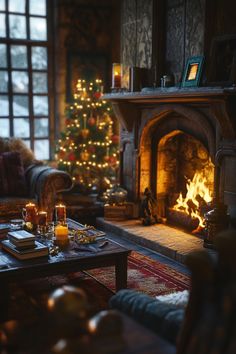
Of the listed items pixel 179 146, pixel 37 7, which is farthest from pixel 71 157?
pixel 37 7

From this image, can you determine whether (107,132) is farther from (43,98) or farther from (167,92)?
(167,92)

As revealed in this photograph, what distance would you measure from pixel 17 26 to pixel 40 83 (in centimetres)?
79

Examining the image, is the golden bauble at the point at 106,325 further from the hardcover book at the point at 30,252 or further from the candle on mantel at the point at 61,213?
the candle on mantel at the point at 61,213

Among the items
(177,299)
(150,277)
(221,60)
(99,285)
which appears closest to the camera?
(177,299)

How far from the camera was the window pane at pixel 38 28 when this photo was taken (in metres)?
6.42

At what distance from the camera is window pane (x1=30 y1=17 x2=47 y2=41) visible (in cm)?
642

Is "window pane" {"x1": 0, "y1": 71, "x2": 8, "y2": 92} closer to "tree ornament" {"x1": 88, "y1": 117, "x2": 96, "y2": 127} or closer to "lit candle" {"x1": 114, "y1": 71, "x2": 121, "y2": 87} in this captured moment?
"tree ornament" {"x1": 88, "y1": 117, "x2": 96, "y2": 127}

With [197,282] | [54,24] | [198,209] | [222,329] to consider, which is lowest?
[198,209]

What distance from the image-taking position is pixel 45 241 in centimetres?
347

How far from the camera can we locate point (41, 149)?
Result: 670 cm

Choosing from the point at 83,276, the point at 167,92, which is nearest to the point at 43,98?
the point at 167,92

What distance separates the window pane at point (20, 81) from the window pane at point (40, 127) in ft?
1.48

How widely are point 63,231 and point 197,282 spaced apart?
6.59ft

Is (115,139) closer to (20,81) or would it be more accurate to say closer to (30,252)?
(20,81)
